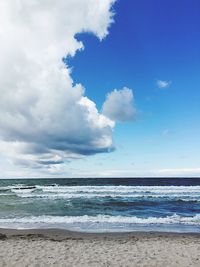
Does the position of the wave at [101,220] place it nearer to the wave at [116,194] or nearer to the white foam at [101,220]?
the white foam at [101,220]

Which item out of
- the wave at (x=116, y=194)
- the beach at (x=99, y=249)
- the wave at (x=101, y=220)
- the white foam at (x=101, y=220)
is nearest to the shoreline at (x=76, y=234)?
the beach at (x=99, y=249)

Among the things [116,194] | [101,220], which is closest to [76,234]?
[101,220]

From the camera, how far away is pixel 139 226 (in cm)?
1658

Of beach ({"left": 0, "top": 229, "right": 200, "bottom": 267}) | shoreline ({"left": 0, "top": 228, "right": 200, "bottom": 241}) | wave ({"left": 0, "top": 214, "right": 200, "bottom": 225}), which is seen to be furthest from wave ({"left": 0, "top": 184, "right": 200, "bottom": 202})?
beach ({"left": 0, "top": 229, "right": 200, "bottom": 267})

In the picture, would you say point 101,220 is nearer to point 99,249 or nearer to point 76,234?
point 76,234

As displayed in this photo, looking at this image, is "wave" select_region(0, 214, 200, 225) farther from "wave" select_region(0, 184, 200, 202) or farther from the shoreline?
"wave" select_region(0, 184, 200, 202)

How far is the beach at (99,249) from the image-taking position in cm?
944

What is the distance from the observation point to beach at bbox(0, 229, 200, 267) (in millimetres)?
9438

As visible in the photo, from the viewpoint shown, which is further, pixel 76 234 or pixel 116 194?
pixel 116 194

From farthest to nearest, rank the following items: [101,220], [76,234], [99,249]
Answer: [101,220]
[76,234]
[99,249]

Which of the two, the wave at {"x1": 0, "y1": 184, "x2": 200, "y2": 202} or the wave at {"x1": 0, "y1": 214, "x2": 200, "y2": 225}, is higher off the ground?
the wave at {"x1": 0, "y1": 184, "x2": 200, "y2": 202}

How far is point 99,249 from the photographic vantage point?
11.0 metres

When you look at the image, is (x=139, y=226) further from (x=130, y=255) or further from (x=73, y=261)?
(x=73, y=261)

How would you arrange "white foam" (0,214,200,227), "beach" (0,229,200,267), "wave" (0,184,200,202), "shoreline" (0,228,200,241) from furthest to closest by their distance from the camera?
"wave" (0,184,200,202), "white foam" (0,214,200,227), "shoreline" (0,228,200,241), "beach" (0,229,200,267)
